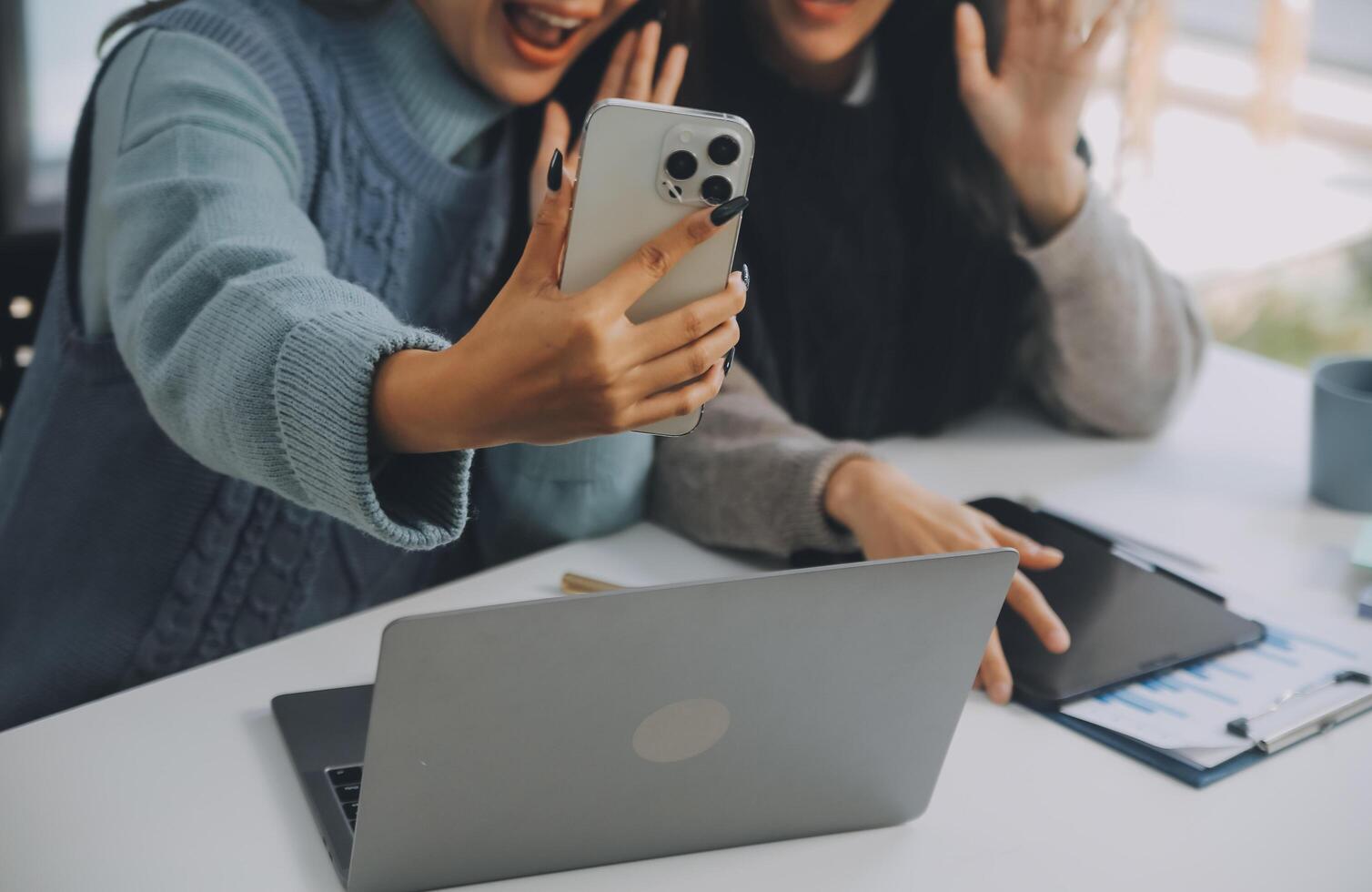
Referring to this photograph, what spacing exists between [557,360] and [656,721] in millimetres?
170

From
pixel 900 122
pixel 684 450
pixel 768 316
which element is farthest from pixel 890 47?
pixel 684 450

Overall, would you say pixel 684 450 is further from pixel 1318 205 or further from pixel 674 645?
pixel 1318 205

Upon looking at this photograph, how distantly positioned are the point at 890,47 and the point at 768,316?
0.28 metres

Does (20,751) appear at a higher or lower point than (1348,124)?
higher

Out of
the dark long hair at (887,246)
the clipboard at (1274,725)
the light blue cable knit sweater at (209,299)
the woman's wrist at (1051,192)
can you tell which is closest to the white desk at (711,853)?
the clipboard at (1274,725)

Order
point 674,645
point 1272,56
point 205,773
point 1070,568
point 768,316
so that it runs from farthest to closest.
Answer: point 1272,56 → point 768,316 → point 1070,568 → point 205,773 → point 674,645

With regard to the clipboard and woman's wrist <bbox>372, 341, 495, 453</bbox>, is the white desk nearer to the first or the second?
the clipboard

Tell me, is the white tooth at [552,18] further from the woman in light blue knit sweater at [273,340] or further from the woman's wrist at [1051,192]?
the woman's wrist at [1051,192]

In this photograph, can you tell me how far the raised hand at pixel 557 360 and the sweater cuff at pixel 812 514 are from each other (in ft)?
1.12

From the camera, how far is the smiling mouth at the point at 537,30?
3.21 ft

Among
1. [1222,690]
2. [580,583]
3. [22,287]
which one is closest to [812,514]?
[580,583]

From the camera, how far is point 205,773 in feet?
2.34

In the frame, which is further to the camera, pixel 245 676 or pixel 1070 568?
pixel 1070 568

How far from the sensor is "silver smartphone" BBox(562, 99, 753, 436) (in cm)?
63
